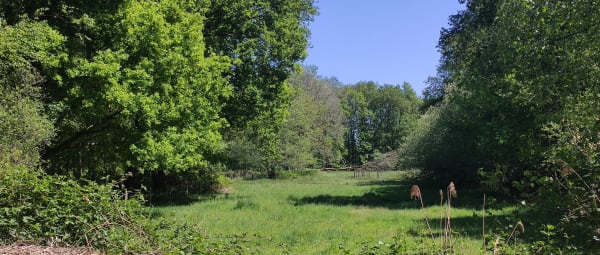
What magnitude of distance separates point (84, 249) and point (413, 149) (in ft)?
111

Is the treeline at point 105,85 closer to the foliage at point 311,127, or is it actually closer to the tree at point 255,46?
the tree at point 255,46

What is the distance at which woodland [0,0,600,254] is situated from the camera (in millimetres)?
6680

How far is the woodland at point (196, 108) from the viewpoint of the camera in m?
6.68

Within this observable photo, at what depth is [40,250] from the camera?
582cm

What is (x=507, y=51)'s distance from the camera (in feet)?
54.9

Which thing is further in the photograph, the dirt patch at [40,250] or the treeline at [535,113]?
the treeline at [535,113]

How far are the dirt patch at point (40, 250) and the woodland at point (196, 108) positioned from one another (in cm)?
33

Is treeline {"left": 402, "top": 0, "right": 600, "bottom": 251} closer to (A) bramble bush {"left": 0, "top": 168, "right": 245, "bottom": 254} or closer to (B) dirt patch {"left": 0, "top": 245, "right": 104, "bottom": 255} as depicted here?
(A) bramble bush {"left": 0, "top": 168, "right": 245, "bottom": 254}

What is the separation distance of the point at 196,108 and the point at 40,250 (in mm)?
12655

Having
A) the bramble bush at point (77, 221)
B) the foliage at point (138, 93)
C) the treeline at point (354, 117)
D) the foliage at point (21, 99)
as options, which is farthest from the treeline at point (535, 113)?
the treeline at point (354, 117)

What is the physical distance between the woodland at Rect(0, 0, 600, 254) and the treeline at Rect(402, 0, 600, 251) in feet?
0.18

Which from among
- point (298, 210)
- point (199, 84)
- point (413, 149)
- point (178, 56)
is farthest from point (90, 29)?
point (413, 149)

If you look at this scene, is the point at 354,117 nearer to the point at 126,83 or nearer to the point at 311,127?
the point at 311,127

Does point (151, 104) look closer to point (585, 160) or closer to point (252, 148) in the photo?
point (585, 160)
